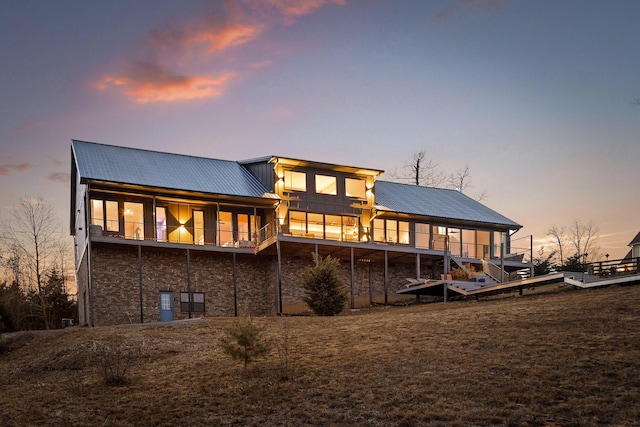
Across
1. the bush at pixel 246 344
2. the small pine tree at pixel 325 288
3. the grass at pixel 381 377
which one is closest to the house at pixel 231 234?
the small pine tree at pixel 325 288

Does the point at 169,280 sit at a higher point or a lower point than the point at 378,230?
lower

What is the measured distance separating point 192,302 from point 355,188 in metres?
11.4

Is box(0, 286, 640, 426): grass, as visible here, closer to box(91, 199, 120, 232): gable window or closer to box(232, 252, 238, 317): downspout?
box(91, 199, 120, 232): gable window

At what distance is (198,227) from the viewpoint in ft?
114

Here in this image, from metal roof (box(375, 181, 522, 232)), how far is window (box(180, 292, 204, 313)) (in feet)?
37.0

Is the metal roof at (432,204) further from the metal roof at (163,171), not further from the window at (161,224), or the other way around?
the window at (161,224)

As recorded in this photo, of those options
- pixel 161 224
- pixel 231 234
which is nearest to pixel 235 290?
pixel 231 234

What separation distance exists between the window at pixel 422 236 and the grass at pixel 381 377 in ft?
56.8

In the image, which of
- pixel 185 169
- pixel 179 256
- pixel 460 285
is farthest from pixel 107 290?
pixel 460 285

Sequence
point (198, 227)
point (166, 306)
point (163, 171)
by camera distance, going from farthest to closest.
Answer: point (163, 171) < point (198, 227) < point (166, 306)

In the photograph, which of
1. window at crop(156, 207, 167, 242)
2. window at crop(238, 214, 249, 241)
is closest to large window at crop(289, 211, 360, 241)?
window at crop(238, 214, 249, 241)

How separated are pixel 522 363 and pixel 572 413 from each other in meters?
3.05

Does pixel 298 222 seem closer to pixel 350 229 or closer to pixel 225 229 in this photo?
pixel 350 229

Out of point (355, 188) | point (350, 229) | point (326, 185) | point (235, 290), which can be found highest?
point (326, 185)
